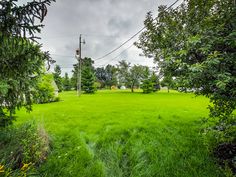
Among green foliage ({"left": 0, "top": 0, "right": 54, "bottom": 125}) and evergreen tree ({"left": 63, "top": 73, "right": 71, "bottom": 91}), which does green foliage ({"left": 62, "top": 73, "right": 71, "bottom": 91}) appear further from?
green foliage ({"left": 0, "top": 0, "right": 54, "bottom": 125})

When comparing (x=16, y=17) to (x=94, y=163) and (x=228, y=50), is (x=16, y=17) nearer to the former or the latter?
(x=94, y=163)

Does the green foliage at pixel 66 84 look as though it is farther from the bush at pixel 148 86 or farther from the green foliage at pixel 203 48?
the green foliage at pixel 203 48

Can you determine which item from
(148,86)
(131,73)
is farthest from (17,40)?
(131,73)

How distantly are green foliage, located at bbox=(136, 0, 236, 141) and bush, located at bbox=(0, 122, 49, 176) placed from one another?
121 inches

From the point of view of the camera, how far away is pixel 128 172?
3635 mm

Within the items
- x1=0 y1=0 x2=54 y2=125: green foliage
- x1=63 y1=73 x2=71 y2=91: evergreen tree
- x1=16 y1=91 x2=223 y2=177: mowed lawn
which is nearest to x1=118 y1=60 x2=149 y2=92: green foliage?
x1=63 y1=73 x2=71 y2=91: evergreen tree

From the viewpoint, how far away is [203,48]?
2883 mm

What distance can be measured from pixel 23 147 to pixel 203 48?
3.71m

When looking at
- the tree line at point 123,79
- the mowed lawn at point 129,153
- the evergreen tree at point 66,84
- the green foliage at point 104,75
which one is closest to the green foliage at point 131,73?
the tree line at point 123,79

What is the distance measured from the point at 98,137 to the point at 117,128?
0.81 m

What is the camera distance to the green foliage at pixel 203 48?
2.88 m

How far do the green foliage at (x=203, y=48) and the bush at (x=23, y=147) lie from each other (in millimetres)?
3074

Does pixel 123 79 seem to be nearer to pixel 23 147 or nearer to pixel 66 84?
pixel 66 84

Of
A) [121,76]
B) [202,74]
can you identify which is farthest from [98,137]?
[121,76]
